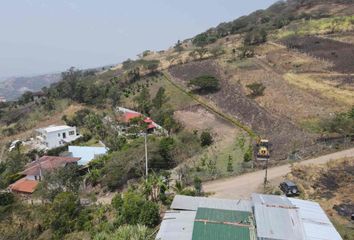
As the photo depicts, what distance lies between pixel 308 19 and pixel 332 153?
68.4 metres

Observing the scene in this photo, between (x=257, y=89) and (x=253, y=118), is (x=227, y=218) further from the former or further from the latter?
(x=257, y=89)

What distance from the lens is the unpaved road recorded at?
92.7 ft

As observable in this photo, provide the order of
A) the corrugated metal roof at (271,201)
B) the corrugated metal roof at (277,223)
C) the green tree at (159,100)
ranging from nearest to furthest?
the corrugated metal roof at (277,223), the corrugated metal roof at (271,201), the green tree at (159,100)

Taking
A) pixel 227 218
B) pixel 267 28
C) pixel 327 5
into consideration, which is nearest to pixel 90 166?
pixel 227 218

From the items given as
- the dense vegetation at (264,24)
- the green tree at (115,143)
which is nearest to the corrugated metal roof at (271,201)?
the green tree at (115,143)

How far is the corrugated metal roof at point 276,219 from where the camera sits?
18.1 meters

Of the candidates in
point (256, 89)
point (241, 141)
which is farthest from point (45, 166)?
point (256, 89)

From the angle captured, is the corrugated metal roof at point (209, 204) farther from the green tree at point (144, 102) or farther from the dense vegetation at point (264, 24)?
the dense vegetation at point (264, 24)

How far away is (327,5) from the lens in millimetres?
103625

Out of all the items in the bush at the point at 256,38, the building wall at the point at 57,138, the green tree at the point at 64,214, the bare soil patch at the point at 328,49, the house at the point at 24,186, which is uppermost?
the bush at the point at 256,38

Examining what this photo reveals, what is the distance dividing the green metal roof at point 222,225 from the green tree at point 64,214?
11.0m

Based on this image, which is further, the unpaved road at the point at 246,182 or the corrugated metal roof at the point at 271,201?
the unpaved road at the point at 246,182

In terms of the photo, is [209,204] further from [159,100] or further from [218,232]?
[159,100]

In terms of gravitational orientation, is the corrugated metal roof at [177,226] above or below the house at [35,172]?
above
